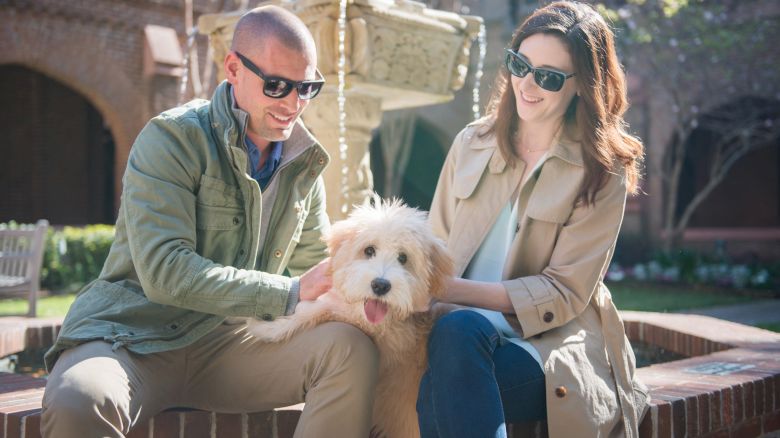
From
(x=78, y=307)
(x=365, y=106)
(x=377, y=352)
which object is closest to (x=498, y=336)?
(x=377, y=352)

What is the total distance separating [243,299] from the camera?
258 centimetres

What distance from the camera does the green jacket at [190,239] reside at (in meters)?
2.57

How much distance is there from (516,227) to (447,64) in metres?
2.55

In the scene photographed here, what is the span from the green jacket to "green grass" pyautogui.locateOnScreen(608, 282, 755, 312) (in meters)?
7.44

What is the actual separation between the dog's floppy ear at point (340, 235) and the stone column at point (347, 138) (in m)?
2.55

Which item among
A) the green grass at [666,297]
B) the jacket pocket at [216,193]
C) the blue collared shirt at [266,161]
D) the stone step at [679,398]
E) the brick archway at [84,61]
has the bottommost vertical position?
the green grass at [666,297]

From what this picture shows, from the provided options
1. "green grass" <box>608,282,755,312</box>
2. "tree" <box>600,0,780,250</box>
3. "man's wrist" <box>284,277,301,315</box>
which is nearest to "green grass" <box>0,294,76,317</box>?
"green grass" <box>608,282,755,312</box>

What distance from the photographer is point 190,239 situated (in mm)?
2670

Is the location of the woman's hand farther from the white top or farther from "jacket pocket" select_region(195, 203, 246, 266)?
"jacket pocket" select_region(195, 203, 246, 266)

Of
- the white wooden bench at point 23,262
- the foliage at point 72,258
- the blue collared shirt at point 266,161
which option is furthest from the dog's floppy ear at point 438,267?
the foliage at point 72,258

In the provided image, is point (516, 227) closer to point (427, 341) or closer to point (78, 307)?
point (427, 341)

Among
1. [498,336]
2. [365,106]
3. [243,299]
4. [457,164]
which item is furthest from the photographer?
[365,106]

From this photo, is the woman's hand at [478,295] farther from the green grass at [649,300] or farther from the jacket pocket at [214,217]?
the green grass at [649,300]

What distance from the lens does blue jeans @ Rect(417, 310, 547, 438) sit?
2.47 meters
